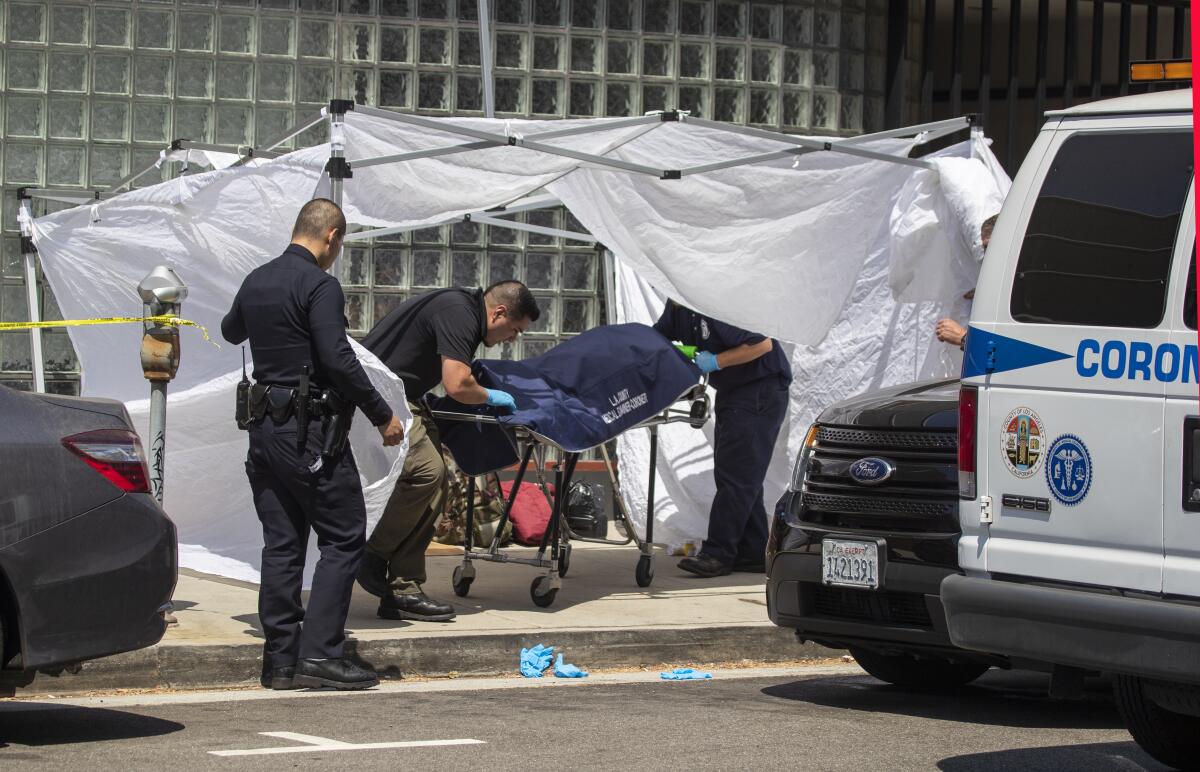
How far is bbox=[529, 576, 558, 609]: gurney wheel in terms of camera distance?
895 centimetres

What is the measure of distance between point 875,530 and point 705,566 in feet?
12.4

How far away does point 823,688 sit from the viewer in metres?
7.55

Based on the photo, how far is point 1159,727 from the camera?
5484 mm

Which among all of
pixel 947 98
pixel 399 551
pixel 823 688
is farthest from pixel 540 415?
pixel 947 98

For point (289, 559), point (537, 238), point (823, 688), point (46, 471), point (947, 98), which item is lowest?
point (823, 688)

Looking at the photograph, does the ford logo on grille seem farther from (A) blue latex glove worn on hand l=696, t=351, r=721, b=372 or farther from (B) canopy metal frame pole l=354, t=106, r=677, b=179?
(A) blue latex glove worn on hand l=696, t=351, r=721, b=372

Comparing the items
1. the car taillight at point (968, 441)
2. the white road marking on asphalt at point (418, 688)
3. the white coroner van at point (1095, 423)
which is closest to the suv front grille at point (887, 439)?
the car taillight at point (968, 441)

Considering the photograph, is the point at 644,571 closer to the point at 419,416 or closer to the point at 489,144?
the point at 419,416

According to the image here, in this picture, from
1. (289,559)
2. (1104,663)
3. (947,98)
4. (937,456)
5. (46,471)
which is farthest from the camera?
(947,98)

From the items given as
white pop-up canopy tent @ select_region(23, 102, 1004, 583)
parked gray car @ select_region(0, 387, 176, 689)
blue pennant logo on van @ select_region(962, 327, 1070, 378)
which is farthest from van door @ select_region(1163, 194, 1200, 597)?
white pop-up canopy tent @ select_region(23, 102, 1004, 583)

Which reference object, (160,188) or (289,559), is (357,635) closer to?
(289,559)

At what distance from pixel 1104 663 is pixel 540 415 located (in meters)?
4.19

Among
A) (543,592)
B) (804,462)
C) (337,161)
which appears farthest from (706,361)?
(804,462)

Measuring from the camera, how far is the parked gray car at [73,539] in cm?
552
